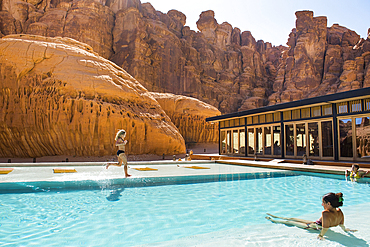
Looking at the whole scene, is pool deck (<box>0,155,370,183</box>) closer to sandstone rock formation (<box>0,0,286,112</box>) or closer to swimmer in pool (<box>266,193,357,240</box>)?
swimmer in pool (<box>266,193,357,240</box>)

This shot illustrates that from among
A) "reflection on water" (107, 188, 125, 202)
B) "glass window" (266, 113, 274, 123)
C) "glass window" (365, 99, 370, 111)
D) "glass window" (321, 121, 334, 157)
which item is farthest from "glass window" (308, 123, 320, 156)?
"reflection on water" (107, 188, 125, 202)

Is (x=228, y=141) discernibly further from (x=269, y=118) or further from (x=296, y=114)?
(x=296, y=114)

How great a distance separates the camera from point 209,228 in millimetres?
3244

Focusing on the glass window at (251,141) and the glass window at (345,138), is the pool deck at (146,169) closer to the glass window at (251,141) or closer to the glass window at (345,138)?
the glass window at (345,138)

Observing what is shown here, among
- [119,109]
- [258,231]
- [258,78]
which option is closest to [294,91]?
[258,78]

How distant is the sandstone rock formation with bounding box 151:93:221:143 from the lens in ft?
85.3

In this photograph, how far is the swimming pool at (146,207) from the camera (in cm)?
295

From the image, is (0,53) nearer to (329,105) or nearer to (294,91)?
(329,105)

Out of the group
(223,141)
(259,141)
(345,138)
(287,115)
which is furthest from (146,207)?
(223,141)

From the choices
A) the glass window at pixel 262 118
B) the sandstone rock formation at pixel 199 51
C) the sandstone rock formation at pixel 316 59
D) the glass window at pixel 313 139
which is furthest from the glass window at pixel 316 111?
the sandstone rock formation at pixel 316 59

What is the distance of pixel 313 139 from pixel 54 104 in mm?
14114

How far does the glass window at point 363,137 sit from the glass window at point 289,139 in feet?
→ 9.65

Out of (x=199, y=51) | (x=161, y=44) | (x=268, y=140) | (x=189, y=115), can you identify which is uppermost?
(x=199, y=51)

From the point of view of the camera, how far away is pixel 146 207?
4184mm
